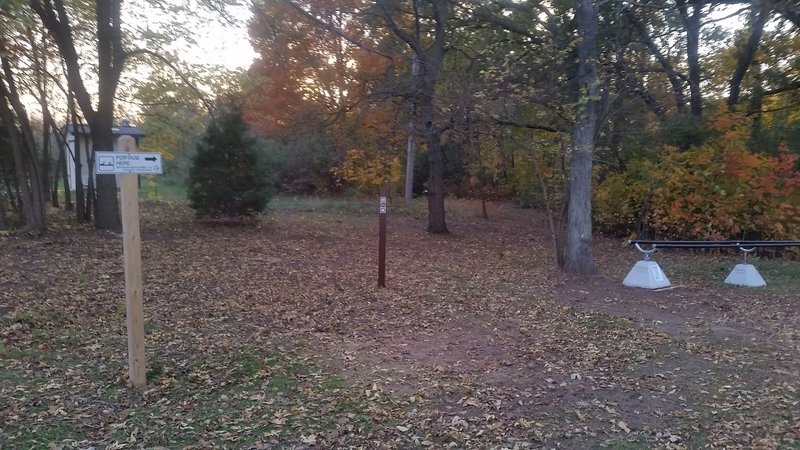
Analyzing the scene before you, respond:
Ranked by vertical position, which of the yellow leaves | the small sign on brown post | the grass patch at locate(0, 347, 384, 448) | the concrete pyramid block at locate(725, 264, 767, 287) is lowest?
the grass patch at locate(0, 347, 384, 448)

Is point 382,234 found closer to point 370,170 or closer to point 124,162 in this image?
point 124,162

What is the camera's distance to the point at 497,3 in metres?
13.5

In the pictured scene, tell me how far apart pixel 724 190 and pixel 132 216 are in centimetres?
1343

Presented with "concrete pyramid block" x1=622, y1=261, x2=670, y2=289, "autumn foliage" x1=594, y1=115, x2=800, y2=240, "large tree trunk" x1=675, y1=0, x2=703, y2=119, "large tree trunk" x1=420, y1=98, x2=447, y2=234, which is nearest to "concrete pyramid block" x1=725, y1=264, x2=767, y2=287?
"concrete pyramid block" x1=622, y1=261, x2=670, y2=289

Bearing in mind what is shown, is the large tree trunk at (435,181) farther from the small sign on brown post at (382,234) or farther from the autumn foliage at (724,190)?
the small sign on brown post at (382,234)

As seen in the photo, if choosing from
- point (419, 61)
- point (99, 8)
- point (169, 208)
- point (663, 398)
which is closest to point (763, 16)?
point (419, 61)

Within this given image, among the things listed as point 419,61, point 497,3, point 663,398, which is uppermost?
point 497,3

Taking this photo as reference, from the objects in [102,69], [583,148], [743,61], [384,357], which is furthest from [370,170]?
[384,357]

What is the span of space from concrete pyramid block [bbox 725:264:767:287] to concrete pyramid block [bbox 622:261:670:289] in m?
1.33

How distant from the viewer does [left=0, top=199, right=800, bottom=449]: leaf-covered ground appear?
4691mm

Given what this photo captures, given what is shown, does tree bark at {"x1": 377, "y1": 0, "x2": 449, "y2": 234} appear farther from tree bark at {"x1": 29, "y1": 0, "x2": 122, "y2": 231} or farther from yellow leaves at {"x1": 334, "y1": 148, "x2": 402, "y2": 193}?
yellow leaves at {"x1": 334, "y1": 148, "x2": 402, "y2": 193}

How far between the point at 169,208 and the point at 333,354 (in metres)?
16.2

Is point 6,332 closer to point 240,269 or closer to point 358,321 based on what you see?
point 358,321

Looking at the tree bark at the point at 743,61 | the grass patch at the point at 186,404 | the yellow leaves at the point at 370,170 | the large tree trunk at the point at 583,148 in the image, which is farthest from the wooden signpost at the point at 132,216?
the yellow leaves at the point at 370,170
